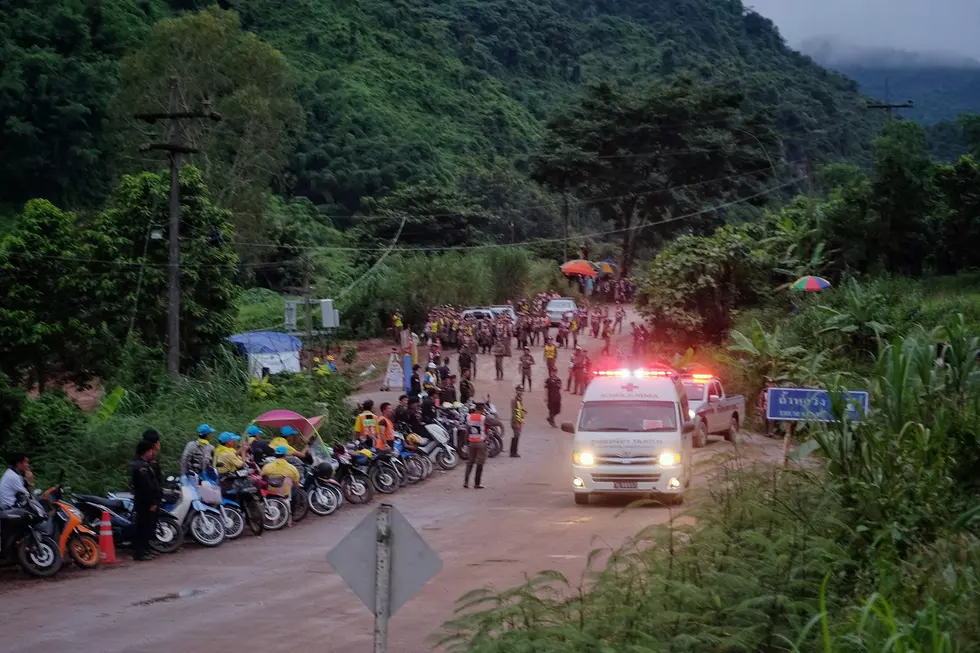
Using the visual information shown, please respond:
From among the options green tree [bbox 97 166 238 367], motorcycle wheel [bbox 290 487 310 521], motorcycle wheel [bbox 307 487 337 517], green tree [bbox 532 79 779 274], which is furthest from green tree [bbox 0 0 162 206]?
motorcycle wheel [bbox 290 487 310 521]

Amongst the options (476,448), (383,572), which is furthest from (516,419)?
(383,572)

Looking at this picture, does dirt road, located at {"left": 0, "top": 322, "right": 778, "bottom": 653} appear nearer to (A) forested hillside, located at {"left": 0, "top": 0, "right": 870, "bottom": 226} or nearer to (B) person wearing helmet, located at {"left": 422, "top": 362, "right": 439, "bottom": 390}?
(B) person wearing helmet, located at {"left": 422, "top": 362, "right": 439, "bottom": 390}

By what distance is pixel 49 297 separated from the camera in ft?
106

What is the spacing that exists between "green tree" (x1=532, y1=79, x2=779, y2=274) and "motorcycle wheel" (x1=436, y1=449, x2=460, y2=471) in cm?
3402

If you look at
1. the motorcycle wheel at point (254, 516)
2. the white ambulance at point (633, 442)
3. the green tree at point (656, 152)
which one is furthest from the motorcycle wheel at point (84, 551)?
the green tree at point (656, 152)

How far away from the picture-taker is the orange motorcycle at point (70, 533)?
1462cm

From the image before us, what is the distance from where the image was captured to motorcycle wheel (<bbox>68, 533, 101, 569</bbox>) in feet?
48.1

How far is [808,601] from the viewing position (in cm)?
778

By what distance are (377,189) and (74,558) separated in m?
58.6

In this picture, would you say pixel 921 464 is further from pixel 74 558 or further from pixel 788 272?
pixel 788 272

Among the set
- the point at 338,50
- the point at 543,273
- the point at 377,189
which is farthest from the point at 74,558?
the point at 338,50

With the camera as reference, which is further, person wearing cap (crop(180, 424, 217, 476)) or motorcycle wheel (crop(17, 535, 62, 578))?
person wearing cap (crop(180, 424, 217, 476))

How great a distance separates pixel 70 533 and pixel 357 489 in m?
6.53

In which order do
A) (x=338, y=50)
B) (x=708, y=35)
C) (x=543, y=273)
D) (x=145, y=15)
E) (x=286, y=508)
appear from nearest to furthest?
(x=286, y=508)
(x=543, y=273)
(x=145, y=15)
(x=338, y=50)
(x=708, y=35)
